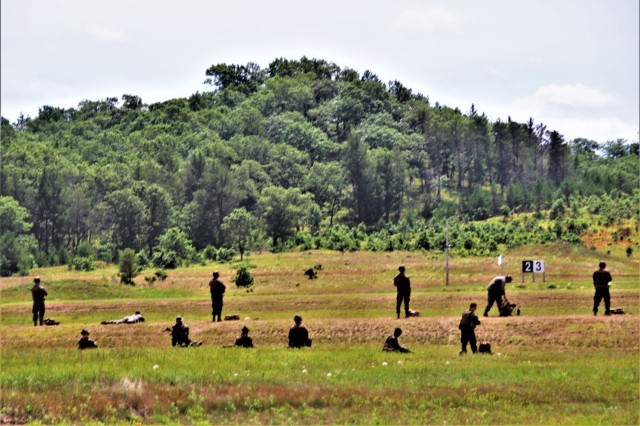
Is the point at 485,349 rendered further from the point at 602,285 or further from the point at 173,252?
the point at 173,252

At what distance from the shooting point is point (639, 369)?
29.9 metres

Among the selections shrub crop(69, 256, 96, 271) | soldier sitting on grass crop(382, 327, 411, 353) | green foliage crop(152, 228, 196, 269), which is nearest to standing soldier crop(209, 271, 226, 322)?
soldier sitting on grass crop(382, 327, 411, 353)

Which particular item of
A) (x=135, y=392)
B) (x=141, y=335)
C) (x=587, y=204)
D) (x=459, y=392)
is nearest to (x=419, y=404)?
(x=459, y=392)

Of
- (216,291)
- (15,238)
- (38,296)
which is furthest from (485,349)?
(15,238)

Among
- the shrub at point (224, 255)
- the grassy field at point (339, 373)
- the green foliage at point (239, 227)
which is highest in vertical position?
the green foliage at point (239, 227)

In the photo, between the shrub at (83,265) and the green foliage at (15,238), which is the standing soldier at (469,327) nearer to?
the green foliage at (15,238)

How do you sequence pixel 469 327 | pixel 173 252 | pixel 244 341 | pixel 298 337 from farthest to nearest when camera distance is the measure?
pixel 173 252 < pixel 244 341 < pixel 298 337 < pixel 469 327

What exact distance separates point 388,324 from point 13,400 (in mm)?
17620

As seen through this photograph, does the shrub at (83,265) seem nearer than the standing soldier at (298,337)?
No

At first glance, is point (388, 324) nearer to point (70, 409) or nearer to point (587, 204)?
point (70, 409)

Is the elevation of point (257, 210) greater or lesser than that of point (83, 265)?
greater

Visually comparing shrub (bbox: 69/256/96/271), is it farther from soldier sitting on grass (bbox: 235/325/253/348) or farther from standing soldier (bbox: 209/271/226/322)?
soldier sitting on grass (bbox: 235/325/253/348)

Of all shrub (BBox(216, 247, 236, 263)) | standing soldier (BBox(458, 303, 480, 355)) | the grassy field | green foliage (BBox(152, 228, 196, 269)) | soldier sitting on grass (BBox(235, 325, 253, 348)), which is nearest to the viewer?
the grassy field

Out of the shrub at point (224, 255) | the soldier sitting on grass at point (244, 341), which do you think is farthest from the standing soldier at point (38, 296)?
the shrub at point (224, 255)
